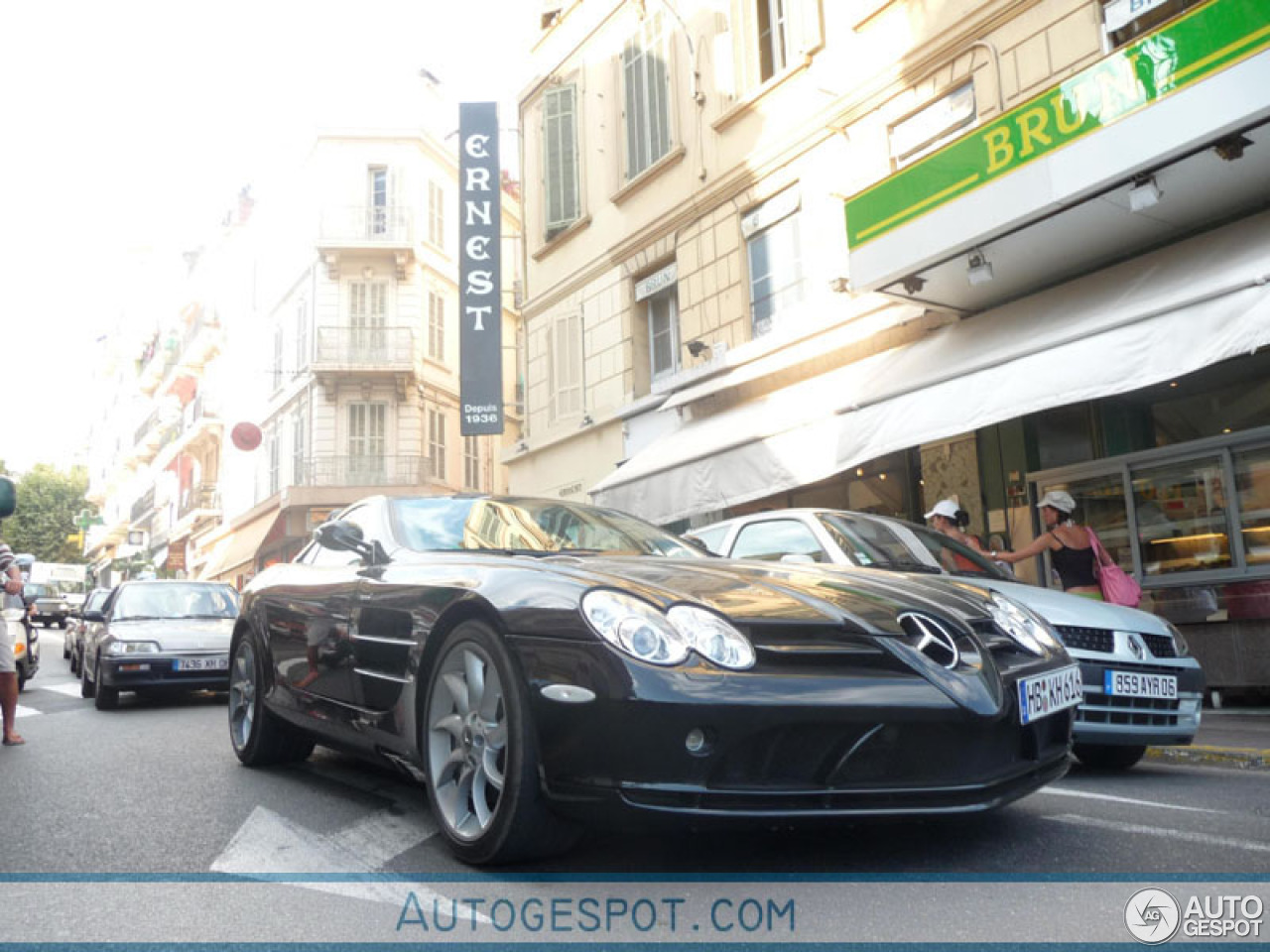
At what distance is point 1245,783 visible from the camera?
4676 millimetres

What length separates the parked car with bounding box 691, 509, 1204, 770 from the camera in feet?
15.9

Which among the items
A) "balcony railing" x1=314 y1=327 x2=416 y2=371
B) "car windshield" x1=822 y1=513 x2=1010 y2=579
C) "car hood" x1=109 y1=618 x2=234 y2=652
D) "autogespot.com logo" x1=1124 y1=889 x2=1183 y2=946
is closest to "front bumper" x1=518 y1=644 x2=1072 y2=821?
"autogespot.com logo" x1=1124 y1=889 x2=1183 y2=946

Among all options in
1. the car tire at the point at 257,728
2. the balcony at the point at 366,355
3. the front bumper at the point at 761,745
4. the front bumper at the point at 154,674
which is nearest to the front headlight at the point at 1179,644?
the front bumper at the point at 761,745

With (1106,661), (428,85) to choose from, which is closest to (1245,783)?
(1106,661)

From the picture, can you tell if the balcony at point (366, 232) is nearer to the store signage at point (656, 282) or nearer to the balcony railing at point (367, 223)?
the balcony railing at point (367, 223)

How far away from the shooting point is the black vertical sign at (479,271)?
730 inches

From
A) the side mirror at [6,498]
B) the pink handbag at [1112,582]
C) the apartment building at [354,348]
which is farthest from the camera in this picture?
the apartment building at [354,348]

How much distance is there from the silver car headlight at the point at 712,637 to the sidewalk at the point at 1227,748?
383 cm

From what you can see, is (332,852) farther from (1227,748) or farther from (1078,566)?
(1078,566)

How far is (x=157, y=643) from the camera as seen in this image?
32.1 ft

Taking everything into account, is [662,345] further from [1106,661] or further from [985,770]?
[985,770]

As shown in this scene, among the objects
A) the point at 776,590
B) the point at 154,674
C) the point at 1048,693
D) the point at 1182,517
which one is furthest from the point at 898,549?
the point at 154,674

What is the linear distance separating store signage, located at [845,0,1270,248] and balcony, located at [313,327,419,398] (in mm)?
21815

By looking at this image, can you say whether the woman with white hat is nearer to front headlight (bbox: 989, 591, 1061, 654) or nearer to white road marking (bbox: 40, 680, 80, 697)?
front headlight (bbox: 989, 591, 1061, 654)
